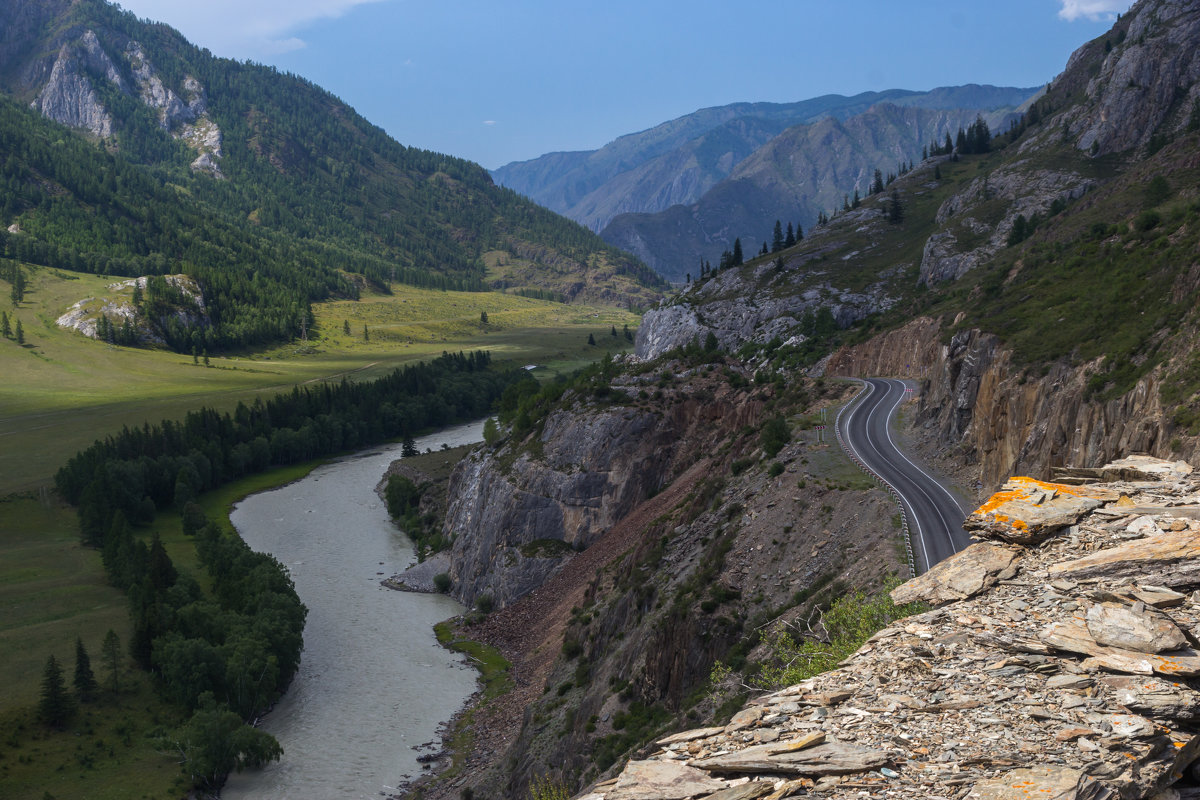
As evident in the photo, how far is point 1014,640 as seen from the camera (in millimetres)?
17547

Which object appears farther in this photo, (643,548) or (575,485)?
(575,485)

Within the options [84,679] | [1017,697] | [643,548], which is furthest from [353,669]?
[1017,697]

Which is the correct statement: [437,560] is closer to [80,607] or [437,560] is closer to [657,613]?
[80,607]

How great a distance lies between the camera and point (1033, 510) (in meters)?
21.7

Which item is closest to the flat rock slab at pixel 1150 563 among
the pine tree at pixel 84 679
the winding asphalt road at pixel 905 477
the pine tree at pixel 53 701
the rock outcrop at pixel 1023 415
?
the rock outcrop at pixel 1023 415

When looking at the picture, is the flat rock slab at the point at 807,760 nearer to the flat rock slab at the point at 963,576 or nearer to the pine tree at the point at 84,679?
the flat rock slab at the point at 963,576

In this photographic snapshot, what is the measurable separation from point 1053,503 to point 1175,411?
15341 mm

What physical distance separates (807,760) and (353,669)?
67.9 metres

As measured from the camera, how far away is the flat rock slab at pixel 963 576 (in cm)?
2088

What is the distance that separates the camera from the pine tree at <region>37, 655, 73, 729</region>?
207ft

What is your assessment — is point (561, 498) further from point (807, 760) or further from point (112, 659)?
point (807, 760)

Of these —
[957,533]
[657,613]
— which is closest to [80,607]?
[657,613]

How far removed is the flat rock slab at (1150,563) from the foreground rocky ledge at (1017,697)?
4 cm

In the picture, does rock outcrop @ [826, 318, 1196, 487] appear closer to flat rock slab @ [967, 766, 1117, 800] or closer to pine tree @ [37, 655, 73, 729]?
flat rock slab @ [967, 766, 1117, 800]
